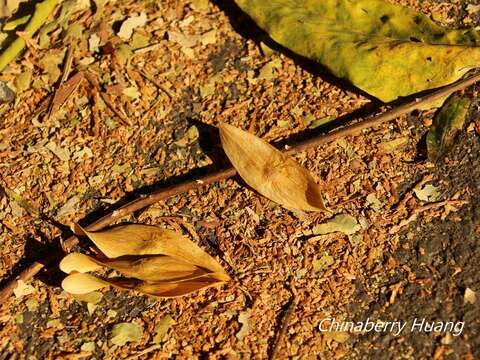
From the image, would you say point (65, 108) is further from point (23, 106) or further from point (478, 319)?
point (478, 319)

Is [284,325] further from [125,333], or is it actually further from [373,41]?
[373,41]

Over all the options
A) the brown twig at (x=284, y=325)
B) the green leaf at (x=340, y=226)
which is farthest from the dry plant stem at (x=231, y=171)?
the brown twig at (x=284, y=325)

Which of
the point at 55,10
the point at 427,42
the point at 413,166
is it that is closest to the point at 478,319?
the point at 413,166

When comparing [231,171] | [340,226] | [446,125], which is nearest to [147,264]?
[231,171]

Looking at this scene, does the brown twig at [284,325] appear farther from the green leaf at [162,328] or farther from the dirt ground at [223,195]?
the green leaf at [162,328]

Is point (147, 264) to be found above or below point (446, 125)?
below

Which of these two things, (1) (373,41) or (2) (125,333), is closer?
(2) (125,333)
